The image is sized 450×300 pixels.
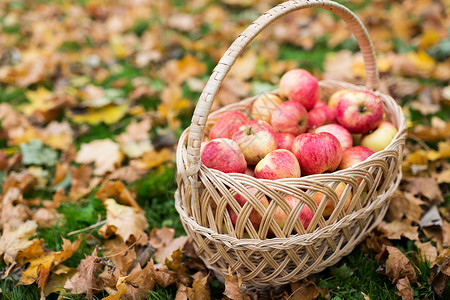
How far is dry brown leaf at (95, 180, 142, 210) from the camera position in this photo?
1740 millimetres

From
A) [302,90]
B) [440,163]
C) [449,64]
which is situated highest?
[302,90]

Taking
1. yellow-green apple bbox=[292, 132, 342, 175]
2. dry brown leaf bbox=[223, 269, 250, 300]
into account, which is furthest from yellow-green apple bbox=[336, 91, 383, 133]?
dry brown leaf bbox=[223, 269, 250, 300]

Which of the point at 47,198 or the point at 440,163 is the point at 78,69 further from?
the point at 440,163

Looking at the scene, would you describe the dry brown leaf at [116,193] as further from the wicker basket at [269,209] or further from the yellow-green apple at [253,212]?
the yellow-green apple at [253,212]

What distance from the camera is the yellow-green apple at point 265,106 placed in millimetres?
1649

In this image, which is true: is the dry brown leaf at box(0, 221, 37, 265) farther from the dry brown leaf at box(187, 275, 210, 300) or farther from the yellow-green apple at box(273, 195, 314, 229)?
the yellow-green apple at box(273, 195, 314, 229)

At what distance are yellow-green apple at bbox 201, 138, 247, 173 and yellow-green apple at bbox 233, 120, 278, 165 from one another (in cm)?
8

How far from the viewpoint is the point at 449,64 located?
8.77ft

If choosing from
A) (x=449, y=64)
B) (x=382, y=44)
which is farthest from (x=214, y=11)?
(x=449, y=64)

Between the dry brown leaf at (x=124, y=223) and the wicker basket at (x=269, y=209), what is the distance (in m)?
0.30

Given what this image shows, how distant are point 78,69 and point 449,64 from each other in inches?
118

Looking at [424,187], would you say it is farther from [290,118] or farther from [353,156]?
[290,118]

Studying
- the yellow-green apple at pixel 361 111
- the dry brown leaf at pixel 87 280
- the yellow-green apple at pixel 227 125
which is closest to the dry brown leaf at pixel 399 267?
the yellow-green apple at pixel 361 111

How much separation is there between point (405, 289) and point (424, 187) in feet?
1.98
